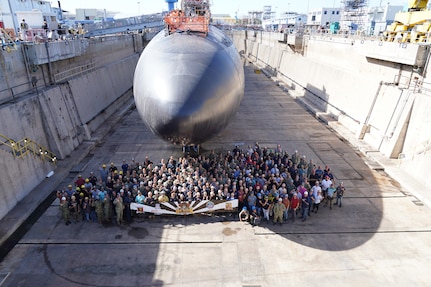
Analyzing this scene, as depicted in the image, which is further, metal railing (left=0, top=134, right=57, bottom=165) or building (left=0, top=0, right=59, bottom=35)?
building (left=0, top=0, right=59, bottom=35)

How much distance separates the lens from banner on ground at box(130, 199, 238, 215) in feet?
35.0

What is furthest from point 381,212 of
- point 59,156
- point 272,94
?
point 272,94

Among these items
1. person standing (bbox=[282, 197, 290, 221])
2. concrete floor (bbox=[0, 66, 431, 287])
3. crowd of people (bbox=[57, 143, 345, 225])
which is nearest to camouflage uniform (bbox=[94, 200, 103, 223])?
crowd of people (bbox=[57, 143, 345, 225])

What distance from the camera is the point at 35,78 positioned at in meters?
15.6

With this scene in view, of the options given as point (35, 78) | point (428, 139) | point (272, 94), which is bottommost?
point (272, 94)

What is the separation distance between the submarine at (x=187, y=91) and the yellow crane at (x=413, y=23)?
1583 centimetres

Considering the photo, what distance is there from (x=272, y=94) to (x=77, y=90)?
18849 millimetres

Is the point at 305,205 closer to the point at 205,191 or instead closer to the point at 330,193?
the point at 330,193

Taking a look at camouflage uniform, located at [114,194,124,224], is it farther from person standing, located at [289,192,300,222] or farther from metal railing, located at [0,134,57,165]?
person standing, located at [289,192,300,222]

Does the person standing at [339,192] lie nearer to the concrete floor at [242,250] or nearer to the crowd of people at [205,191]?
the crowd of people at [205,191]

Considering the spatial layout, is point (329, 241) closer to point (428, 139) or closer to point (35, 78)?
point (428, 139)

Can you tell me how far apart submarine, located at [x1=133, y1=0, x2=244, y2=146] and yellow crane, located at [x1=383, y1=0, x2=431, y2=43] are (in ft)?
51.9

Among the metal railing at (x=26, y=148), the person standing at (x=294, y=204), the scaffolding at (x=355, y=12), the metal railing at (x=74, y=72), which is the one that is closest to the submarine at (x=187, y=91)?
the person standing at (x=294, y=204)

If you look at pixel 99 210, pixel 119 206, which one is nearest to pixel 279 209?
pixel 119 206
